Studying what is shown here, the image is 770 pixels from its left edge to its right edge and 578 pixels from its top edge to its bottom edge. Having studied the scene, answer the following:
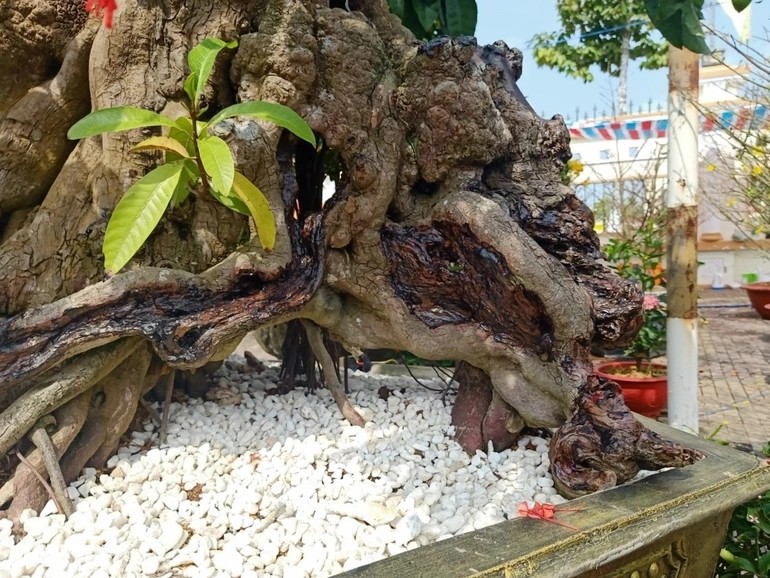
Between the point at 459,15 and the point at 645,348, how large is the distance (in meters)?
2.38

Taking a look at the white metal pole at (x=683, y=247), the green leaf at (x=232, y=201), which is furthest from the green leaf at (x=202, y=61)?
the white metal pole at (x=683, y=247)

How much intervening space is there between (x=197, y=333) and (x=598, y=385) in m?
1.02

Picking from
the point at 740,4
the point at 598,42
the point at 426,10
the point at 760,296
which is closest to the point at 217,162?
the point at 426,10

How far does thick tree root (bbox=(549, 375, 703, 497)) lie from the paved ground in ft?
3.03

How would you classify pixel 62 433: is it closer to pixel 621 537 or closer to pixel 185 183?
pixel 185 183

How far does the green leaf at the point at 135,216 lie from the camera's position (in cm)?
126

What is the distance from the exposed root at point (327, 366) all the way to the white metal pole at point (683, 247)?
1331 millimetres

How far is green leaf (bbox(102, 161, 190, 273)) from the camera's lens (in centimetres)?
126

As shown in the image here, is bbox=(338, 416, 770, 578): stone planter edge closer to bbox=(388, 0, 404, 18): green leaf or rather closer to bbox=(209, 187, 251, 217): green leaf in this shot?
bbox=(209, 187, 251, 217): green leaf

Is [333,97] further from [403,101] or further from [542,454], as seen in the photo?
[542,454]

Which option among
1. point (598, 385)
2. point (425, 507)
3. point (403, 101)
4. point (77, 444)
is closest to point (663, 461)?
point (598, 385)

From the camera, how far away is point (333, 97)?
1.70 metres

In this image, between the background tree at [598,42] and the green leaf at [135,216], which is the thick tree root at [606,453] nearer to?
the green leaf at [135,216]

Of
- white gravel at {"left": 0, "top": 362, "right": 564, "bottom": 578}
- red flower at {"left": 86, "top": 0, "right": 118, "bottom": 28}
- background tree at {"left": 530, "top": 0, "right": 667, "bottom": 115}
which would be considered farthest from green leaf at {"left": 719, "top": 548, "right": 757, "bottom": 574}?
background tree at {"left": 530, "top": 0, "right": 667, "bottom": 115}
